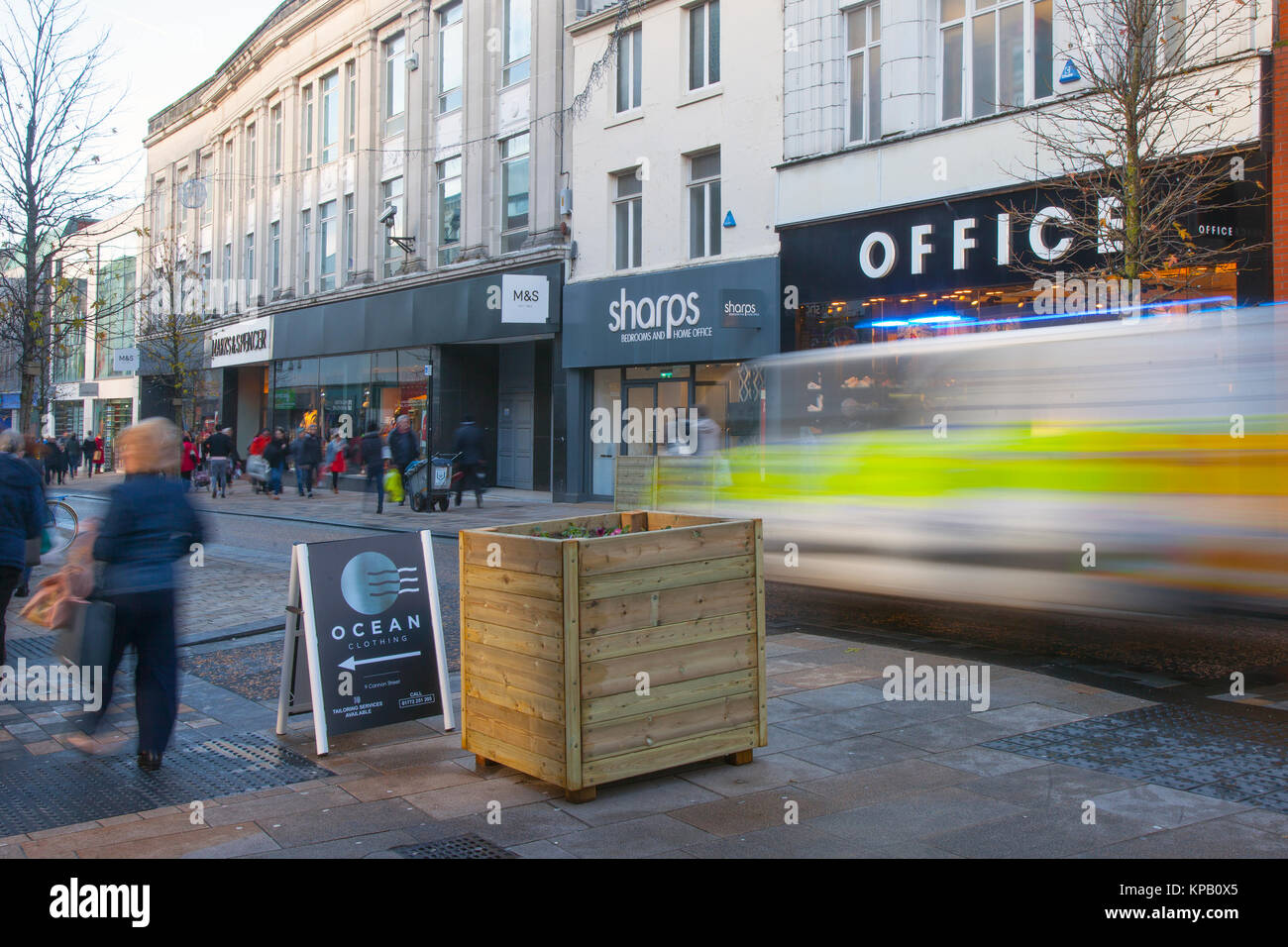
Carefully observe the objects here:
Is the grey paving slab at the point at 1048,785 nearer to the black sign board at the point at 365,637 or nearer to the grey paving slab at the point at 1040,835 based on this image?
the grey paving slab at the point at 1040,835

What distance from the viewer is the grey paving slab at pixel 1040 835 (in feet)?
14.7

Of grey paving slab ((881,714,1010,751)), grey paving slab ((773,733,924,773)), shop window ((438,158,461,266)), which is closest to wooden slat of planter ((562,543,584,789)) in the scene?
grey paving slab ((773,733,924,773))

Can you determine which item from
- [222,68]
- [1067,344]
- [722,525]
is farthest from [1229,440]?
[222,68]

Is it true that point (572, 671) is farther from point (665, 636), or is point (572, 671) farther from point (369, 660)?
point (369, 660)

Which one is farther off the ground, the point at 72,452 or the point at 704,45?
the point at 704,45

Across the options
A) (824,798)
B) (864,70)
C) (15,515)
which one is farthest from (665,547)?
(864,70)

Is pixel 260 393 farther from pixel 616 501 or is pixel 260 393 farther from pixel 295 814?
pixel 295 814

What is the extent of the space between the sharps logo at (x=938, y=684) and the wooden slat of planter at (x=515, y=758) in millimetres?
2713

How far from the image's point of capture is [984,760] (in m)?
5.75

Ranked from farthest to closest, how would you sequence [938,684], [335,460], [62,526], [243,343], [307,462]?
[243,343] → [335,460] → [307,462] → [62,526] → [938,684]

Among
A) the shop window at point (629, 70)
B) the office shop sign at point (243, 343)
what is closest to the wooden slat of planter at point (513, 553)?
the shop window at point (629, 70)

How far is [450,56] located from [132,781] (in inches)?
1077

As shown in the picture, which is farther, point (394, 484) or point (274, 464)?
point (274, 464)
